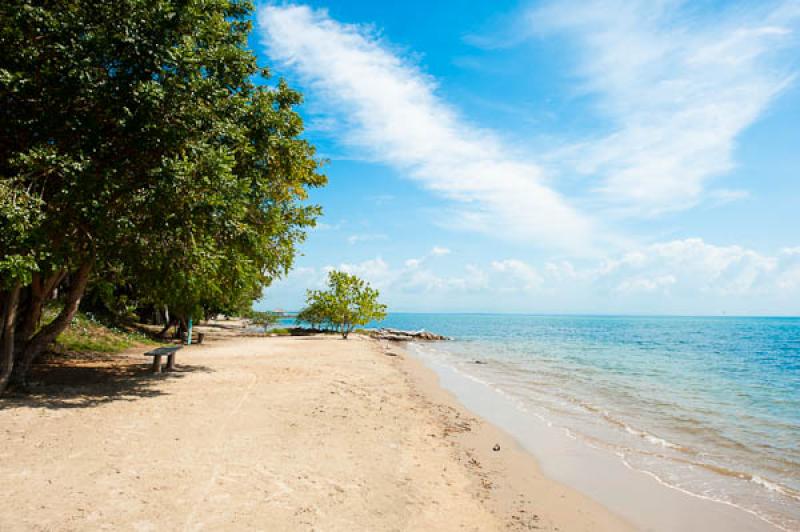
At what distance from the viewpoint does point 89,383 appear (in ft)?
46.0

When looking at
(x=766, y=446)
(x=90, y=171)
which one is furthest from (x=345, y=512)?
(x=766, y=446)

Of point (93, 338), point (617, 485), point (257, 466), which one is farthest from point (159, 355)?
point (617, 485)

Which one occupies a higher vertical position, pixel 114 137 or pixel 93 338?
pixel 114 137

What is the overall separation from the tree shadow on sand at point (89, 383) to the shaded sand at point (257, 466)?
0.30 ft

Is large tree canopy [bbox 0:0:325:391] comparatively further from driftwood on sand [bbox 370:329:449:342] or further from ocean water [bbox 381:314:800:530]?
driftwood on sand [bbox 370:329:449:342]

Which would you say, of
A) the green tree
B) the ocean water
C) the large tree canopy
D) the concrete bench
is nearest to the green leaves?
the large tree canopy

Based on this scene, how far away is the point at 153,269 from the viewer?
12.9 metres

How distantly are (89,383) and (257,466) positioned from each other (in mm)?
9451

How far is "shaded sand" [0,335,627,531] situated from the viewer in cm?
600

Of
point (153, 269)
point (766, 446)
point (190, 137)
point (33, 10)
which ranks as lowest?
point (766, 446)

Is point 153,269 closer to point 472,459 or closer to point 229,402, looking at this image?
point 229,402

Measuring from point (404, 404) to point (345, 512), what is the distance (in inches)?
311

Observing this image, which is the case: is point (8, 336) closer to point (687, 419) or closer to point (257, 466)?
point (257, 466)

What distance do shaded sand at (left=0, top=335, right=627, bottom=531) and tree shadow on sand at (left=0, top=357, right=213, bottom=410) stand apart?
0.09 m
